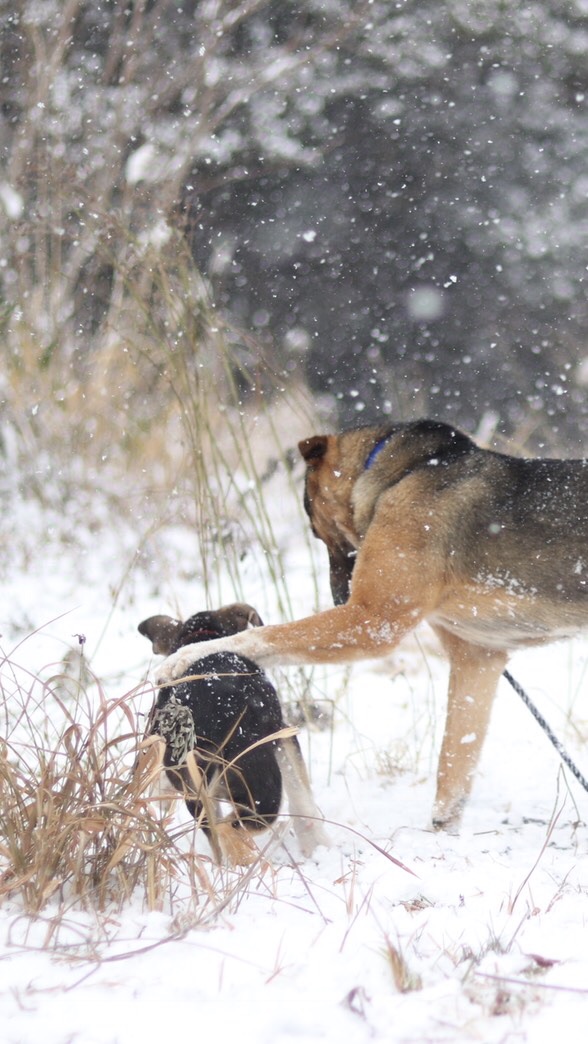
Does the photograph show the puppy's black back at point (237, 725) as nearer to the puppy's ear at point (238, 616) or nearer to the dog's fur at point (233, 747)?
the dog's fur at point (233, 747)

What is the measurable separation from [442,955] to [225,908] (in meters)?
0.53

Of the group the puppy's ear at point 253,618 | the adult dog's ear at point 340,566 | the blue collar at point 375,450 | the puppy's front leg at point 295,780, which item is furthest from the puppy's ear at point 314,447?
the puppy's front leg at point 295,780

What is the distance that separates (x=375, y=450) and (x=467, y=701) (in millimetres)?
1100

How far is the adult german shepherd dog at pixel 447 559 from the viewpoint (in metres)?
3.54

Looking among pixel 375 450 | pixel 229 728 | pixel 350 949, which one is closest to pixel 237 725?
pixel 229 728

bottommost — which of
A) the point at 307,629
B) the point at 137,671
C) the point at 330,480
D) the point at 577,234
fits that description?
the point at 137,671

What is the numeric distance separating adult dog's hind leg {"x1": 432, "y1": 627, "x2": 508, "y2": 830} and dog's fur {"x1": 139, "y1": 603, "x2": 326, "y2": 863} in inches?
28.5

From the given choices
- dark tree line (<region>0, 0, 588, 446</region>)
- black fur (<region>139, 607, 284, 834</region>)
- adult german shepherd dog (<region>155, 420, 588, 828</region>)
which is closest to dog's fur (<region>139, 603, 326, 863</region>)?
black fur (<region>139, 607, 284, 834</region>)

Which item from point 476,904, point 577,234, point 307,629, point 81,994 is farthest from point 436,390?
point 81,994

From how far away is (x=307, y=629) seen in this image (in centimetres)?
351

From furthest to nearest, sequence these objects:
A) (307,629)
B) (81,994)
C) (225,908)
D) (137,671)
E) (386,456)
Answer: (137,671) → (386,456) → (307,629) → (225,908) → (81,994)

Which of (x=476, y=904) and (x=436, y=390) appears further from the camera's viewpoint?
(x=436, y=390)

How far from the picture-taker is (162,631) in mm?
3939

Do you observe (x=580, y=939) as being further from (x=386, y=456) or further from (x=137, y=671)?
(x=137, y=671)
